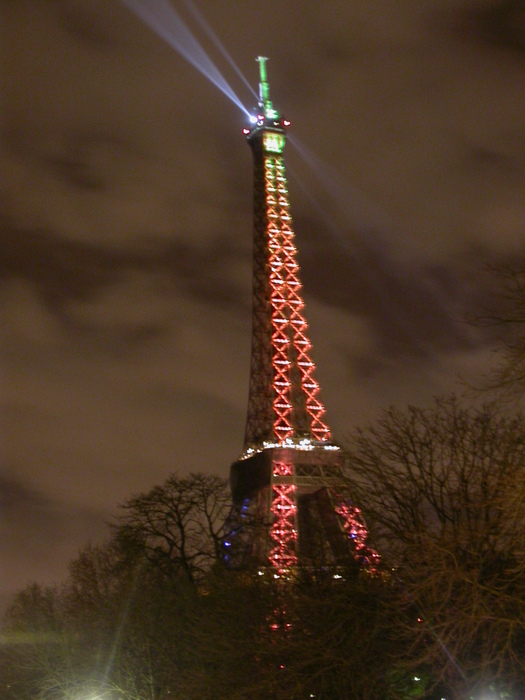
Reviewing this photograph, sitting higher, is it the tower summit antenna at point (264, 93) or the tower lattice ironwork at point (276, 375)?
the tower summit antenna at point (264, 93)

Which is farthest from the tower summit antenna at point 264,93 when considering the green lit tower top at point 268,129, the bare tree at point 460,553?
the bare tree at point 460,553

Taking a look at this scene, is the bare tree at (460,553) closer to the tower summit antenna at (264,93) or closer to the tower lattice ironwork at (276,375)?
the tower lattice ironwork at (276,375)

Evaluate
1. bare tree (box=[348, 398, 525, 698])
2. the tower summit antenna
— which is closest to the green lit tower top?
the tower summit antenna

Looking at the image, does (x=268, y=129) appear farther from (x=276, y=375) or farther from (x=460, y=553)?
(x=460, y=553)

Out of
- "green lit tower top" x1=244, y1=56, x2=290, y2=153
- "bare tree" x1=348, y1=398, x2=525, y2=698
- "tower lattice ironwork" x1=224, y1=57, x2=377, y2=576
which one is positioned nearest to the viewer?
"bare tree" x1=348, y1=398, x2=525, y2=698

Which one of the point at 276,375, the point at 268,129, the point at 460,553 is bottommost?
the point at 460,553

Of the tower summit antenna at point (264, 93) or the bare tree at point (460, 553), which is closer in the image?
the bare tree at point (460, 553)

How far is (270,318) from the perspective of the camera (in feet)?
247

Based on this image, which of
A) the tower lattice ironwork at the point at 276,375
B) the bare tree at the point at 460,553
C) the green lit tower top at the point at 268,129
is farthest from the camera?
the green lit tower top at the point at 268,129

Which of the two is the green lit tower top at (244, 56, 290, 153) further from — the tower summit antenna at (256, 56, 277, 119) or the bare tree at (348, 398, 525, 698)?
the bare tree at (348, 398, 525, 698)

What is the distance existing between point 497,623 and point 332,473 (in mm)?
7263

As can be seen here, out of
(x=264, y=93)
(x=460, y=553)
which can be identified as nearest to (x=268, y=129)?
(x=264, y=93)

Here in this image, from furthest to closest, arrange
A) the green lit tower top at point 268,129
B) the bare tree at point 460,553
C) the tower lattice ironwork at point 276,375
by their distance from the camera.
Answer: the green lit tower top at point 268,129 → the tower lattice ironwork at point 276,375 → the bare tree at point 460,553

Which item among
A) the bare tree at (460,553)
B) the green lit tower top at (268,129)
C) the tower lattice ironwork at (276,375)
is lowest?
the bare tree at (460,553)
